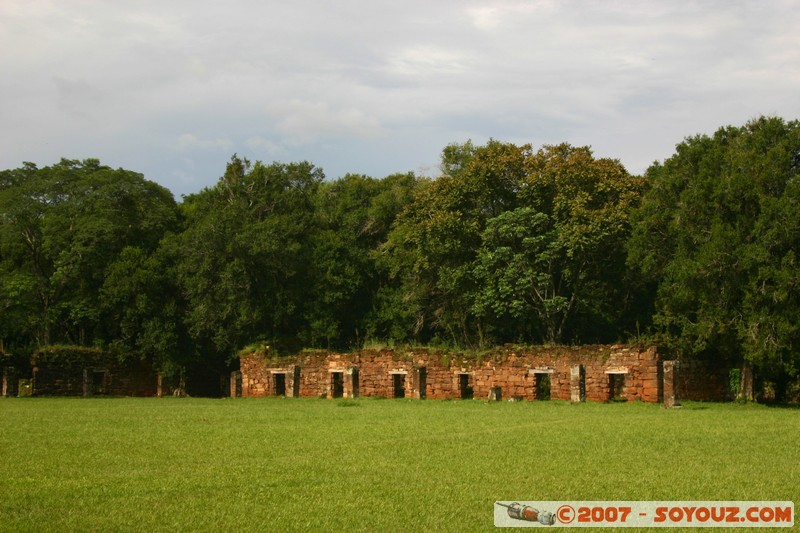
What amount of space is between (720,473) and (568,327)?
Result: 91.2 feet

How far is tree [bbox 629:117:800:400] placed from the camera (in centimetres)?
2567

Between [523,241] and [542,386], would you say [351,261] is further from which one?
[542,386]

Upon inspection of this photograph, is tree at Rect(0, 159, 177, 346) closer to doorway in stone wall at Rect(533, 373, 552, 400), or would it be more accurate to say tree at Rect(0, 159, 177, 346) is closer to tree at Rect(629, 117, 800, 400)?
doorway in stone wall at Rect(533, 373, 552, 400)

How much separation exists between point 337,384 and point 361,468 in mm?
24230

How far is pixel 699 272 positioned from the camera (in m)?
26.8

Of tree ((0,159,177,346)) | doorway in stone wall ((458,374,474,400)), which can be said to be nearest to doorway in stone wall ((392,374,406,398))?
doorway in stone wall ((458,374,474,400))

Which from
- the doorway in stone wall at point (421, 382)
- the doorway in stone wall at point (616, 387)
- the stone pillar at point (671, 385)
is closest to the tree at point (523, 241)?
the doorway in stone wall at point (421, 382)

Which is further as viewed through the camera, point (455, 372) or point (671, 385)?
point (455, 372)

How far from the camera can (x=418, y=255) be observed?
123 ft

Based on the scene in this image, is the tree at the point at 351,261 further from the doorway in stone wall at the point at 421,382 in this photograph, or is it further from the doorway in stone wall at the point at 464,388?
the doorway in stone wall at the point at 464,388

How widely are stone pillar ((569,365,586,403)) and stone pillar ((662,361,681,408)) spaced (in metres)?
3.96

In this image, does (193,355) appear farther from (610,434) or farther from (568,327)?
(610,434)

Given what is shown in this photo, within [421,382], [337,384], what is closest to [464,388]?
[421,382]

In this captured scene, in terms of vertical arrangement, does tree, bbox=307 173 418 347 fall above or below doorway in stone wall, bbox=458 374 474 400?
above
